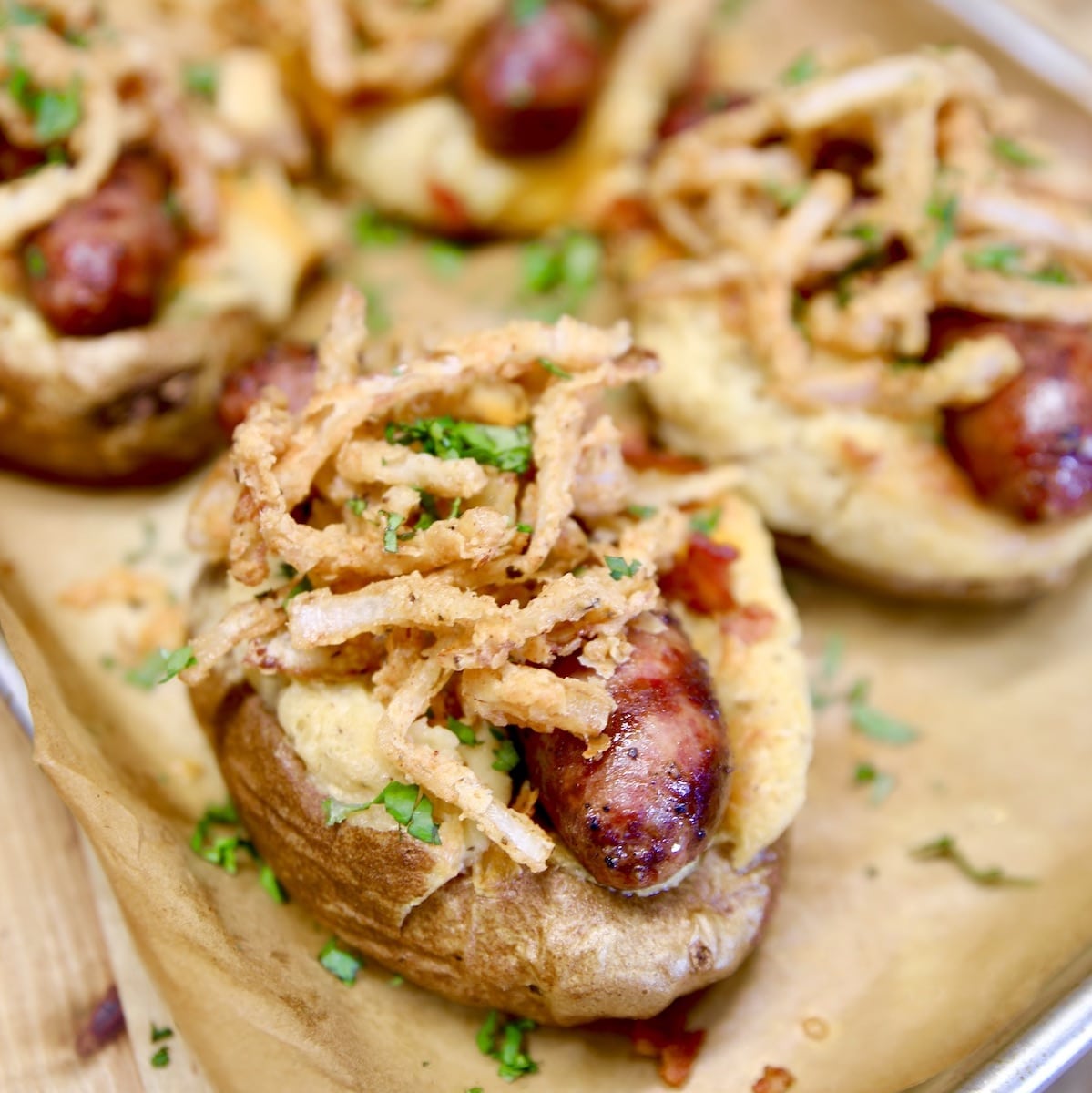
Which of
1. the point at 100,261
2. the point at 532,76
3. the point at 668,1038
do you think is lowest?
the point at 668,1038

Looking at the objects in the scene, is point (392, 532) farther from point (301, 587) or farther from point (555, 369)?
point (555, 369)

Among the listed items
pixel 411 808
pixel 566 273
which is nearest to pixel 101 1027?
pixel 411 808

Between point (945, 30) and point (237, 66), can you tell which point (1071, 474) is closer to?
point (945, 30)

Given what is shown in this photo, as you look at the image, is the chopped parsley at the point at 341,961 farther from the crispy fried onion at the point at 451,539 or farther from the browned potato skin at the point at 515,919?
the crispy fried onion at the point at 451,539

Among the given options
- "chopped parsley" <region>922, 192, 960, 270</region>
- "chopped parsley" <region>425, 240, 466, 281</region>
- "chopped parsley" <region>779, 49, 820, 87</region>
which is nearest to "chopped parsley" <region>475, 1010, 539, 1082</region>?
"chopped parsley" <region>922, 192, 960, 270</region>

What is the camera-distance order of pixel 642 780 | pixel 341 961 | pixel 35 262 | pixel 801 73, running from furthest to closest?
1. pixel 801 73
2. pixel 35 262
3. pixel 341 961
4. pixel 642 780

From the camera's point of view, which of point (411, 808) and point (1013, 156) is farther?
point (1013, 156)

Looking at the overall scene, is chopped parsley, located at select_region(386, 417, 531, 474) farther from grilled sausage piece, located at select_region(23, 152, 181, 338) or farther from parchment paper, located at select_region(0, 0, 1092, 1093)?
grilled sausage piece, located at select_region(23, 152, 181, 338)
